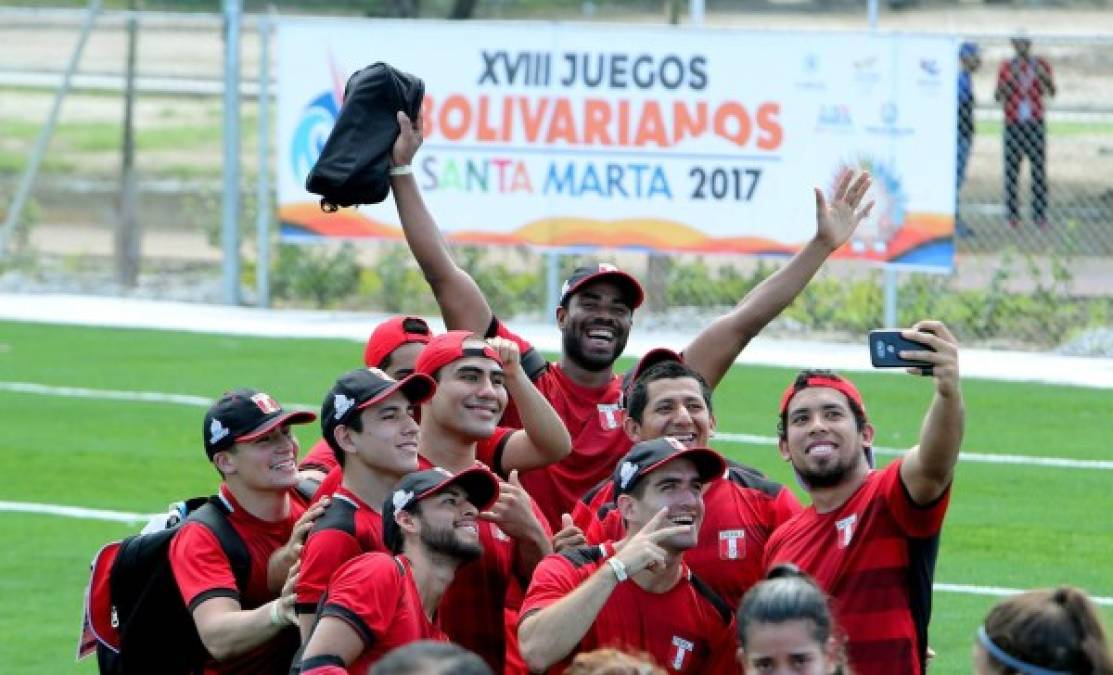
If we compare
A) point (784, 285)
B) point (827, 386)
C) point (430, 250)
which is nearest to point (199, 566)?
point (430, 250)

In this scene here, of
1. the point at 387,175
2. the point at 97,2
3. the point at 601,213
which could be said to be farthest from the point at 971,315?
the point at 387,175

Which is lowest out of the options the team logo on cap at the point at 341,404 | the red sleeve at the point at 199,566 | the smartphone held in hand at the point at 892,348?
the red sleeve at the point at 199,566

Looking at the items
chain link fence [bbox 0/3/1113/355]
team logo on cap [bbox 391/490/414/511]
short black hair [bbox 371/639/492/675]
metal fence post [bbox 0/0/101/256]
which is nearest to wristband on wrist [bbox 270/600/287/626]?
team logo on cap [bbox 391/490/414/511]

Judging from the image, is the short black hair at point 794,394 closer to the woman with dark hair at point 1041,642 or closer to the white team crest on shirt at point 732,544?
the white team crest on shirt at point 732,544

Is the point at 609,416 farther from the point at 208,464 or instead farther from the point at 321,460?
the point at 208,464

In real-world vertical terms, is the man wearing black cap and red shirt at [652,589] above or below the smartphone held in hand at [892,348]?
below

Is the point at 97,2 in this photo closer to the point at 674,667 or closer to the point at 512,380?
the point at 512,380

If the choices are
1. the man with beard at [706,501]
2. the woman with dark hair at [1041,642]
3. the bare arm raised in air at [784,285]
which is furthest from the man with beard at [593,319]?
the woman with dark hair at [1041,642]

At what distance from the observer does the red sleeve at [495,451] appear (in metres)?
9.23

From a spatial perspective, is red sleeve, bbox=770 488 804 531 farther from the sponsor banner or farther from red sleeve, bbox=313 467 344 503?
the sponsor banner

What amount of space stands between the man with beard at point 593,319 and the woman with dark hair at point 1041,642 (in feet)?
12.1

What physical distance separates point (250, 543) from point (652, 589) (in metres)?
1.56

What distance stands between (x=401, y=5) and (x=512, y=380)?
21847 mm

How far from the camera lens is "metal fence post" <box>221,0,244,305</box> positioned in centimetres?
2245
